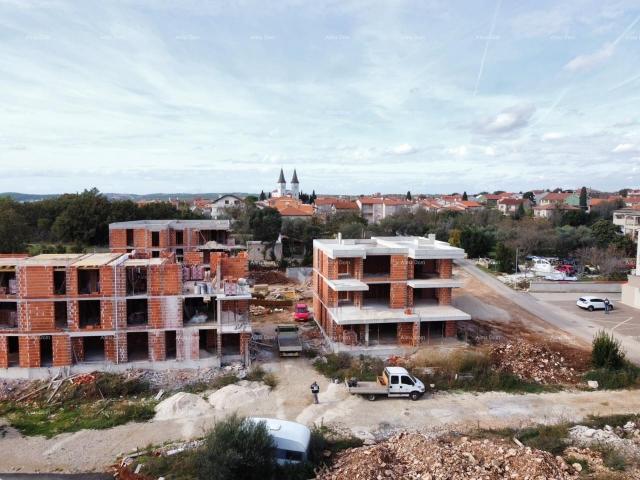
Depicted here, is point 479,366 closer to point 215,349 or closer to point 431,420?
point 431,420

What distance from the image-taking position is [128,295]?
23734mm

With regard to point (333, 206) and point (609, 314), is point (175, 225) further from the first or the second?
point (333, 206)

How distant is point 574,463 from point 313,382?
11.5m

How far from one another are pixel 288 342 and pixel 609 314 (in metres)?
26.4

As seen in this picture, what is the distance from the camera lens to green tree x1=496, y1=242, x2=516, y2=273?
5109 cm

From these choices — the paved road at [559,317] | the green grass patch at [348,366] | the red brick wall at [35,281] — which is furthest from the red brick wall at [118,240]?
the paved road at [559,317]

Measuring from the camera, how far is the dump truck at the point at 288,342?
25953 mm

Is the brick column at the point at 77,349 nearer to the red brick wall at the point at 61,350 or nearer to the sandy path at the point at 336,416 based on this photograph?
the red brick wall at the point at 61,350

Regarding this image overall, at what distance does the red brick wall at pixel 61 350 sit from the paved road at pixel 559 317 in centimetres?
3074

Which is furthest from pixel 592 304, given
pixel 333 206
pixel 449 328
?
pixel 333 206

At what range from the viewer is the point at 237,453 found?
13.8m

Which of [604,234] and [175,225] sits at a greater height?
[175,225]

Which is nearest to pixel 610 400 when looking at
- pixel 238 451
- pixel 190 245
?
pixel 238 451

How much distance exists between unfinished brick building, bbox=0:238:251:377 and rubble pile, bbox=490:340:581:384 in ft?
45.2
